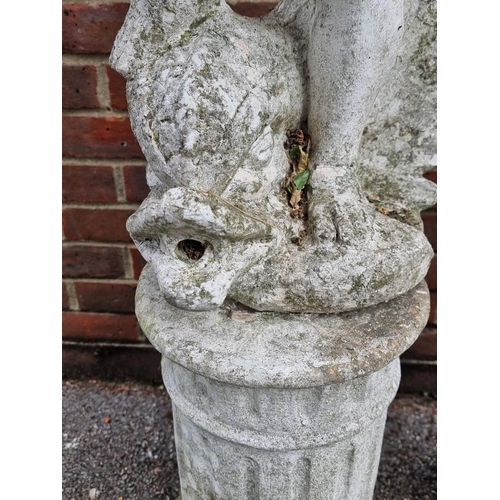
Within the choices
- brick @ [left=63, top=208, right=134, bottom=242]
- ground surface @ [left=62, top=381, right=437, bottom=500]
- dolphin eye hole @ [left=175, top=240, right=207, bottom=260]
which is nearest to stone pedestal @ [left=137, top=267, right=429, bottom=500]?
dolphin eye hole @ [left=175, top=240, right=207, bottom=260]

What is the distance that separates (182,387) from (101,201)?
2.28ft

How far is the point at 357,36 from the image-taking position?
0.78 m

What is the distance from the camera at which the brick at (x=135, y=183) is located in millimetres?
1391

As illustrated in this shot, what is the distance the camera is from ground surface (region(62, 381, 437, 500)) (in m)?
1.36

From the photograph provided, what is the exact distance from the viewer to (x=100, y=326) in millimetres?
1647

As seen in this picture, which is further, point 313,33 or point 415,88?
point 415,88

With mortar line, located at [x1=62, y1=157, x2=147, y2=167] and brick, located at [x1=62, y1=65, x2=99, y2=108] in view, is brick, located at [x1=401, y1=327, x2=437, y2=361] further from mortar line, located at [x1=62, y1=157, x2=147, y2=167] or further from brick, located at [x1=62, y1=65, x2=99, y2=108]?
brick, located at [x1=62, y1=65, x2=99, y2=108]

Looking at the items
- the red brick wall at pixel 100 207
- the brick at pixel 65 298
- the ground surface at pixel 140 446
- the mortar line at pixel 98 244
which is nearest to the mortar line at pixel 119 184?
the red brick wall at pixel 100 207

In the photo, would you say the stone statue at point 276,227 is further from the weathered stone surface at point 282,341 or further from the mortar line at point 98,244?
the mortar line at point 98,244

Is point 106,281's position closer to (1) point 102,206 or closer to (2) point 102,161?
(1) point 102,206

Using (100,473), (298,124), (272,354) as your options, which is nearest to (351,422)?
(272,354)

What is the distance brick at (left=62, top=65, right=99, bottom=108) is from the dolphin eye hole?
737mm

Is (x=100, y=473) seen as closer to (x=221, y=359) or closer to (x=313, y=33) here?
(x=221, y=359)

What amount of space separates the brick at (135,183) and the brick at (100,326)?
1.36ft
